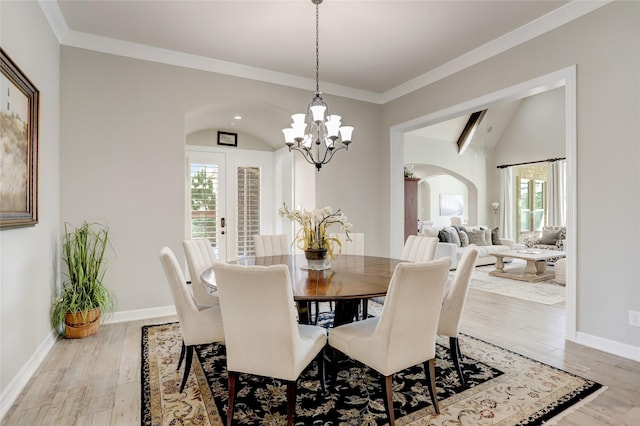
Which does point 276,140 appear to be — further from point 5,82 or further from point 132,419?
point 132,419

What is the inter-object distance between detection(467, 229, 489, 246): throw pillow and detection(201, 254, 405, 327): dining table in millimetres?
5213

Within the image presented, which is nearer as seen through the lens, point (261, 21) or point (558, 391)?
point (558, 391)

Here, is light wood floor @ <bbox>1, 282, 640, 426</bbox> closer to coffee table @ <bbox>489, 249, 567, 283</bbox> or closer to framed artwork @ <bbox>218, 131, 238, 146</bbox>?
coffee table @ <bbox>489, 249, 567, 283</bbox>

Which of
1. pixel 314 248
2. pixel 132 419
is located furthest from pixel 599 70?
pixel 132 419

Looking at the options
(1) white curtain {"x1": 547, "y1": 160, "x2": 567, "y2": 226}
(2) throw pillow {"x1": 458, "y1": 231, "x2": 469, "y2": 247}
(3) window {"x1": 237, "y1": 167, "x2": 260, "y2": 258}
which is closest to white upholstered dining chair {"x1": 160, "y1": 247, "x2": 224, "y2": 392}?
(3) window {"x1": 237, "y1": 167, "x2": 260, "y2": 258}

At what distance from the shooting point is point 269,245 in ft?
11.7

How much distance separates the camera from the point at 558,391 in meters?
2.15

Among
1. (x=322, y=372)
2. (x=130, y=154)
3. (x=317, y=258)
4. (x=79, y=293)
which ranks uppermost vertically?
(x=130, y=154)

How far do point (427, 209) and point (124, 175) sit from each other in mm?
9879

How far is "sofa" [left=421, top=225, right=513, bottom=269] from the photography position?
22.1 ft

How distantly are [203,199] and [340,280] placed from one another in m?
4.38

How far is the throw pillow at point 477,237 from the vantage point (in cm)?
745

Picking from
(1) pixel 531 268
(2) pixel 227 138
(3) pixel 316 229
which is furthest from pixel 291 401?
(1) pixel 531 268

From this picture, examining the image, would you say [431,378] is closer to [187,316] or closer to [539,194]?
[187,316]
